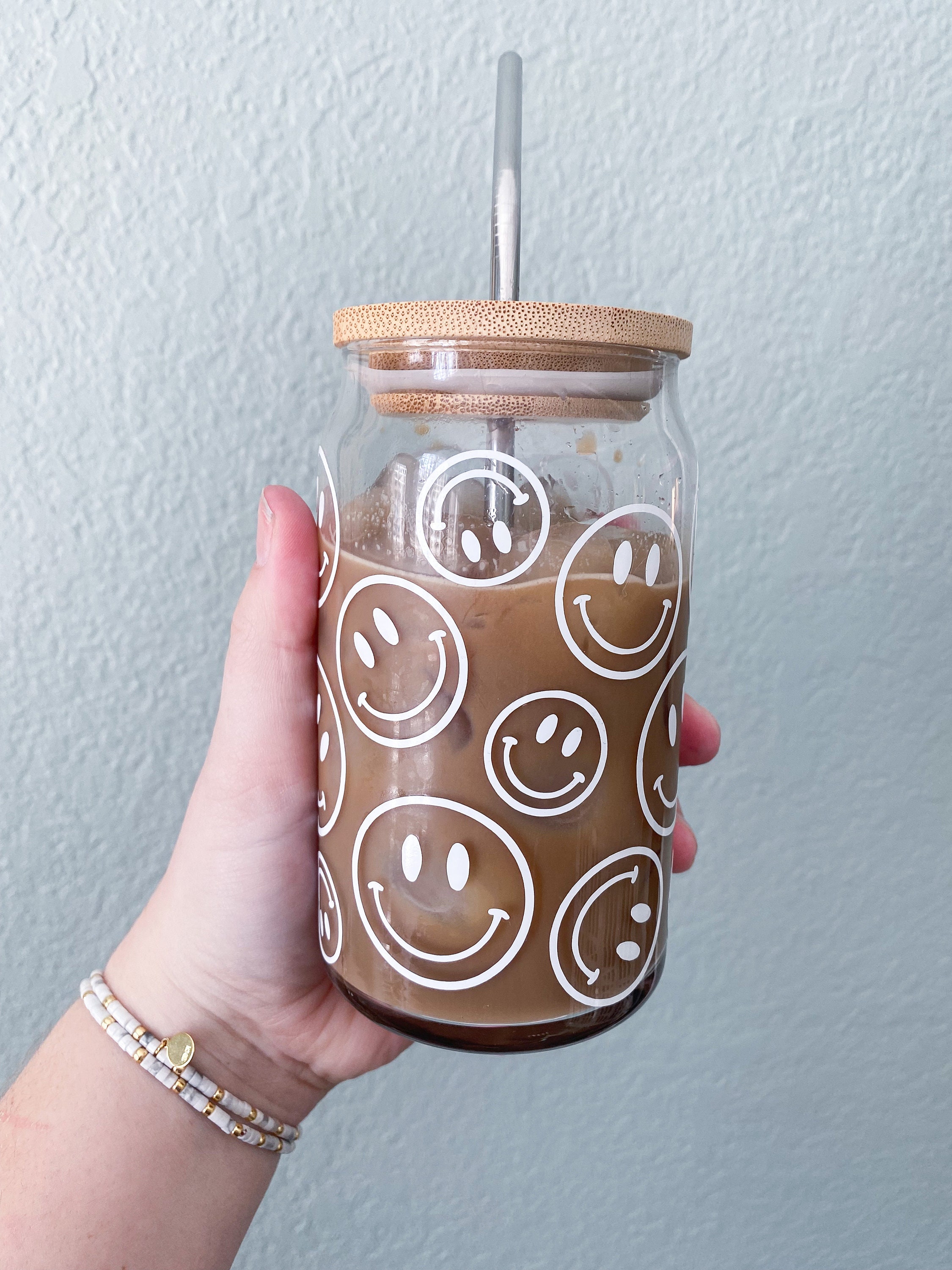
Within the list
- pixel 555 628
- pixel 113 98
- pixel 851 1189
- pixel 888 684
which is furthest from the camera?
pixel 851 1189

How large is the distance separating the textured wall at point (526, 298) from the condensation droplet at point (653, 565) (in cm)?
27

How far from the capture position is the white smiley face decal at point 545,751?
16.3 inches

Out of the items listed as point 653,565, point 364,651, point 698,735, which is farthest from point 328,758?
point 698,735

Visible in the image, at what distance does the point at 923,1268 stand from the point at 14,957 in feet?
2.52

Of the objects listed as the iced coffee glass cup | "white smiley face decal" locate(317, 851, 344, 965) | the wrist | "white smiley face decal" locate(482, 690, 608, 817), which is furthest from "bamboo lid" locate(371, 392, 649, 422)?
the wrist

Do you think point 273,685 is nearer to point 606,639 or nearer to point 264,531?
point 264,531

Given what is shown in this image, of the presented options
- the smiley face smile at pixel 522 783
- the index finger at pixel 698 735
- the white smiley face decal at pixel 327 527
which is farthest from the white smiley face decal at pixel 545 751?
the index finger at pixel 698 735

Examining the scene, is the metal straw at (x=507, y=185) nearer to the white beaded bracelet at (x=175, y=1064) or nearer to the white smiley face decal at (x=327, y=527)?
the white smiley face decal at (x=327, y=527)

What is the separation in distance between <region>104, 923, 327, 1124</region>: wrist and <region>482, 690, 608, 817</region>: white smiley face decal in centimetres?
28

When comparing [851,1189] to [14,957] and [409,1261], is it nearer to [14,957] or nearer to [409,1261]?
[409,1261]

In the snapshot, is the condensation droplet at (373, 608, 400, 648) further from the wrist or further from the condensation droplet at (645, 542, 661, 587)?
the wrist

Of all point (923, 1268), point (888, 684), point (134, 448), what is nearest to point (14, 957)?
point (134, 448)

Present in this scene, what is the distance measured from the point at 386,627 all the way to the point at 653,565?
0.12m

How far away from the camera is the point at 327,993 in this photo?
65cm
